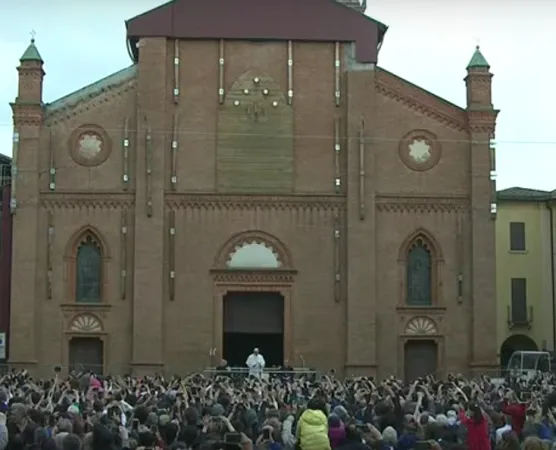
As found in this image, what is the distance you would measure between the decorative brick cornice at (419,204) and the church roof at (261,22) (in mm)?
5800

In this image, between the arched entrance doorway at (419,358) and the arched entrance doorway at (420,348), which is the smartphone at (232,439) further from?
the arched entrance doorway at (419,358)

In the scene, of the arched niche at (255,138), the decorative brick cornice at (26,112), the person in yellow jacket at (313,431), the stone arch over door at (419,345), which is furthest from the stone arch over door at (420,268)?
the person in yellow jacket at (313,431)

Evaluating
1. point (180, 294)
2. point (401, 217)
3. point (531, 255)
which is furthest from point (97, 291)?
point (531, 255)

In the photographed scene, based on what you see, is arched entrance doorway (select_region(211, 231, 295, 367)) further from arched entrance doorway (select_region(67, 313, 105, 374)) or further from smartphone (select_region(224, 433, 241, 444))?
smartphone (select_region(224, 433, 241, 444))

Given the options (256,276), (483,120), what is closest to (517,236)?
(483,120)

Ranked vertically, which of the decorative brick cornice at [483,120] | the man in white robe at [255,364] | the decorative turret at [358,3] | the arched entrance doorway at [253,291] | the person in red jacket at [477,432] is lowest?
the person in red jacket at [477,432]

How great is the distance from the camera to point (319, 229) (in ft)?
154

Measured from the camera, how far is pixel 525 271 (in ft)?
197

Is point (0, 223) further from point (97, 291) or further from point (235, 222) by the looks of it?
point (235, 222)

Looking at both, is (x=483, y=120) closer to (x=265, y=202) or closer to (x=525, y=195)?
(x=265, y=202)

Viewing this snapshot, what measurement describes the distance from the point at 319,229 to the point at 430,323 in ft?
19.3

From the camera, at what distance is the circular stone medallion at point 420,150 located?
48.0 meters

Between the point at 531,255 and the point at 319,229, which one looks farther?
the point at 531,255

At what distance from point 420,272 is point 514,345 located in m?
14.8
